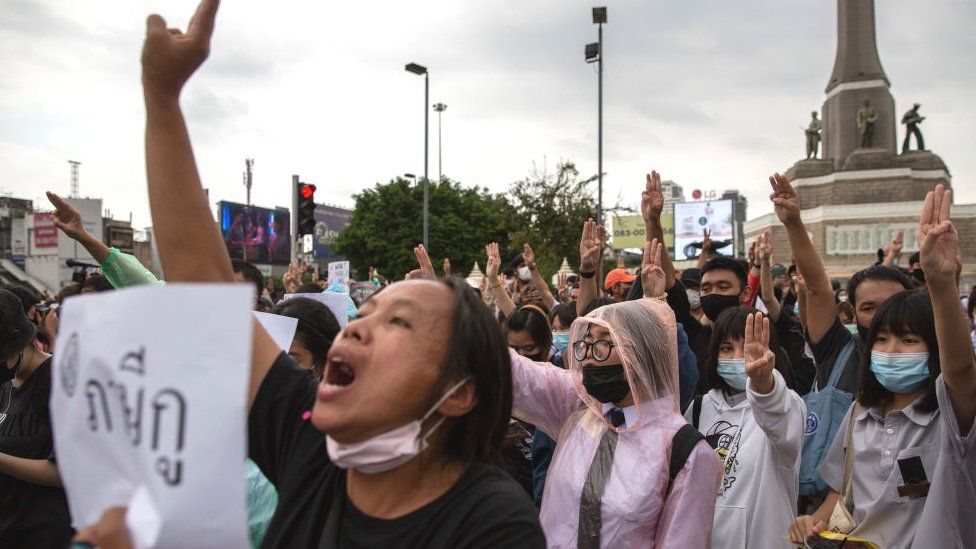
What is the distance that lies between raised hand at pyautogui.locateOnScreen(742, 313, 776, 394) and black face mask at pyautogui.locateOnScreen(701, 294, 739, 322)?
6.83ft

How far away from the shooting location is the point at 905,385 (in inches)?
120

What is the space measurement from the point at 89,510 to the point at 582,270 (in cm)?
450

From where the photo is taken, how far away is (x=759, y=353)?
293 centimetres

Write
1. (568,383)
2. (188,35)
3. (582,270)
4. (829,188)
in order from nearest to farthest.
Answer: (188,35), (568,383), (582,270), (829,188)

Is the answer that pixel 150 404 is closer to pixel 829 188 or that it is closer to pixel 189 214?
pixel 189 214

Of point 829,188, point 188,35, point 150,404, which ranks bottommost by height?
point 150,404

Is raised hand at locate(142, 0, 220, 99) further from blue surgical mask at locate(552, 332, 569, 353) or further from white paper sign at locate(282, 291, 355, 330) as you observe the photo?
blue surgical mask at locate(552, 332, 569, 353)

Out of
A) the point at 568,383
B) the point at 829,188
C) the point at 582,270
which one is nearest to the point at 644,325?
the point at 568,383

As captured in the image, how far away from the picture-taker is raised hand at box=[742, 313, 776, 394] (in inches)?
Result: 114

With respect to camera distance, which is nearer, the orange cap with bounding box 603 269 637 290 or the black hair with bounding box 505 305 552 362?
the black hair with bounding box 505 305 552 362

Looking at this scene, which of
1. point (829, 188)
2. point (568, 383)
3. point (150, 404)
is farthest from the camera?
point (829, 188)

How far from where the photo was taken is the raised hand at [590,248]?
5.45 metres

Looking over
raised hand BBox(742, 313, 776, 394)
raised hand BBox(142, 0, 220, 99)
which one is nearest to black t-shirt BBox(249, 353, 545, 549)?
raised hand BBox(142, 0, 220, 99)

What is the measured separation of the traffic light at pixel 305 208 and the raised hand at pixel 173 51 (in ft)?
31.7
